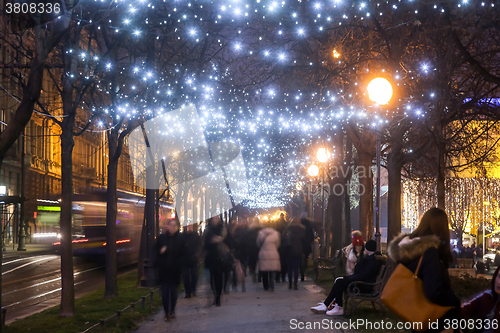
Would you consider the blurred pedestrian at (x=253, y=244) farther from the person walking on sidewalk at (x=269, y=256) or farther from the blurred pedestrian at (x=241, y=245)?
the person walking on sidewalk at (x=269, y=256)

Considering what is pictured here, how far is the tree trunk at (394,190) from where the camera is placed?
1783 cm

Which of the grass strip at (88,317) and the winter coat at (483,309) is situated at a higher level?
the winter coat at (483,309)

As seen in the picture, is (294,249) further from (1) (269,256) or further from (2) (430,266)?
(2) (430,266)

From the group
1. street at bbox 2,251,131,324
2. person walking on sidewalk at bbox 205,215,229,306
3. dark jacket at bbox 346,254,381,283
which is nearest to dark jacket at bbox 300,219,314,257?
person walking on sidewalk at bbox 205,215,229,306

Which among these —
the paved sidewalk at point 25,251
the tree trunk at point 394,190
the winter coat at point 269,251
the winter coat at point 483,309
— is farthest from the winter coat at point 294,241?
the paved sidewalk at point 25,251

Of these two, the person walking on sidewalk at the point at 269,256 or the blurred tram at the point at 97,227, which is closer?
the person walking on sidewalk at the point at 269,256

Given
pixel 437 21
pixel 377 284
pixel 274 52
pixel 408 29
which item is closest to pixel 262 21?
pixel 274 52

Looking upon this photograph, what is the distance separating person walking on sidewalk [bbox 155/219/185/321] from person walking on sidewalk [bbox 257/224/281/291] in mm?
4542

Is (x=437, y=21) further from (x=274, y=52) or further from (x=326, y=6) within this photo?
(x=274, y=52)

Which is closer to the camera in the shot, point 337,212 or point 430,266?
point 430,266

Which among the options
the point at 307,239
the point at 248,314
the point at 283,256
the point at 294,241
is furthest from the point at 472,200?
the point at 248,314

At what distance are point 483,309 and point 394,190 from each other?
1389cm

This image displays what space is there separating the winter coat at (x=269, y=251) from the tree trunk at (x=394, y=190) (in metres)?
4.89

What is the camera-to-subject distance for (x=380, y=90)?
8953 mm
